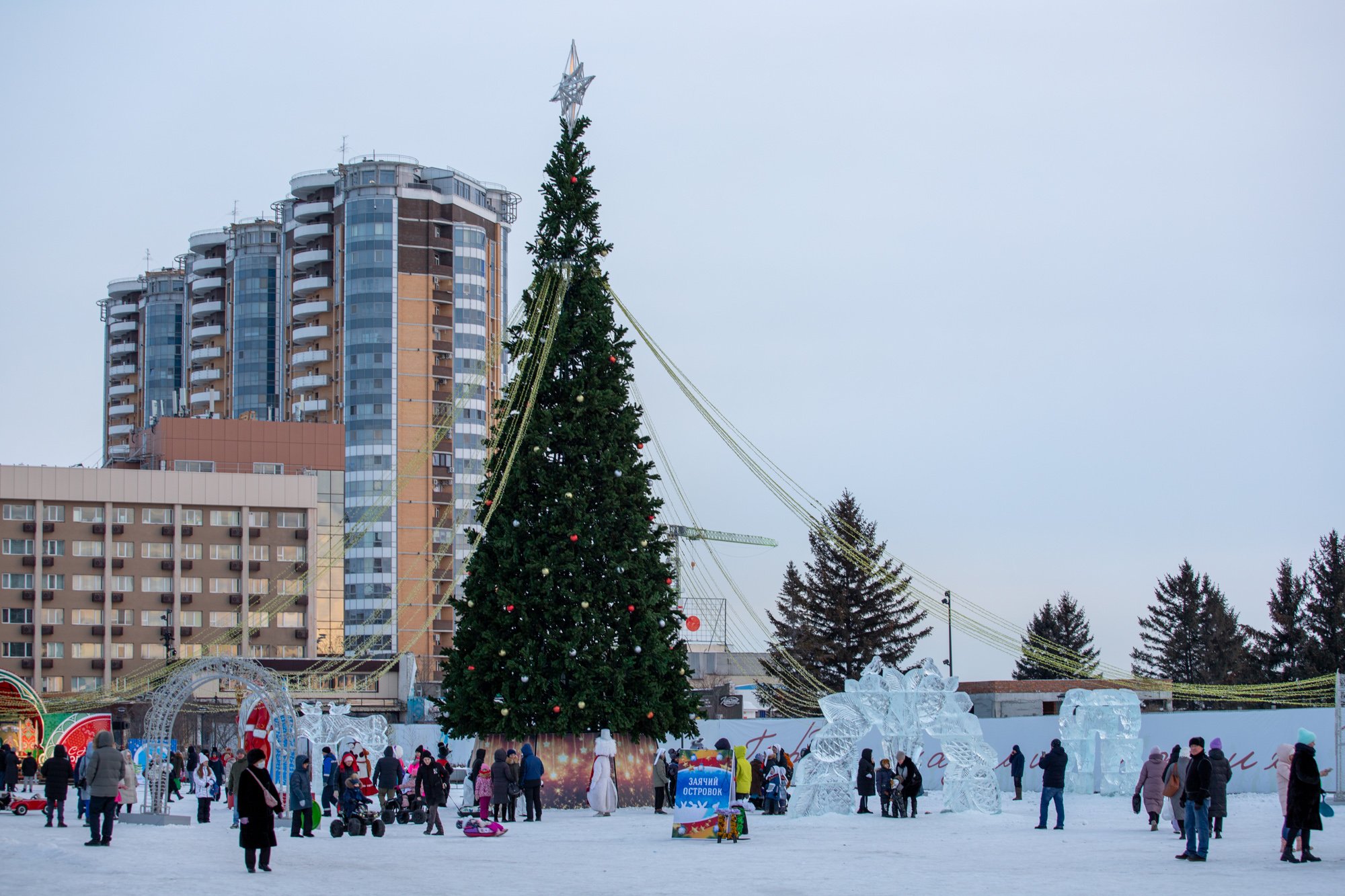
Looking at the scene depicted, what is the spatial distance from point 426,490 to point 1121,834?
350ft

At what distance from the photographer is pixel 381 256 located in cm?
12544

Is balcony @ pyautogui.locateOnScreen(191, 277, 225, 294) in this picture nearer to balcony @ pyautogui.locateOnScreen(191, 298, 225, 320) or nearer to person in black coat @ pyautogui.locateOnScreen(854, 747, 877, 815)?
Result: balcony @ pyautogui.locateOnScreen(191, 298, 225, 320)

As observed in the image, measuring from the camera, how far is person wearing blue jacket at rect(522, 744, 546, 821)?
2834 cm

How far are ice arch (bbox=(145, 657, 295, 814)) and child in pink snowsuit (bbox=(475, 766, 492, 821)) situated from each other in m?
3.38

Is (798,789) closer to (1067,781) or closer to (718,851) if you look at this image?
(718,851)

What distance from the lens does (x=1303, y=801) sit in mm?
18047

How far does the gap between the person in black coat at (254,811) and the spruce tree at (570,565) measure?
49.0ft

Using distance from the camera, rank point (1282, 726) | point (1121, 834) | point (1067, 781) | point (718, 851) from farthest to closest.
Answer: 1. point (1067, 781)
2. point (1282, 726)
3. point (1121, 834)
4. point (718, 851)

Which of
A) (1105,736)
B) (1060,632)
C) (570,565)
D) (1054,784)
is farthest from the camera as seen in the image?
(1060,632)

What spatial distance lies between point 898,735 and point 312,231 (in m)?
106

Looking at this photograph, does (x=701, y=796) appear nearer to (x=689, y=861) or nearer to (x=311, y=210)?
(x=689, y=861)

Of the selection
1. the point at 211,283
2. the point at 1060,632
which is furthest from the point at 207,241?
the point at 1060,632

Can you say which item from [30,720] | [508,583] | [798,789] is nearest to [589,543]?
[508,583]

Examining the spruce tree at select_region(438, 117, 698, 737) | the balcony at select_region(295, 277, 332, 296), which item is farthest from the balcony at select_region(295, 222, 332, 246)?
the spruce tree at select_region(438, 117, 698, 737)
